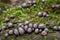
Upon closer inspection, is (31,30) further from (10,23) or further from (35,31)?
(10,23)

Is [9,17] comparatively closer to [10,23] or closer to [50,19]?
[10,23]

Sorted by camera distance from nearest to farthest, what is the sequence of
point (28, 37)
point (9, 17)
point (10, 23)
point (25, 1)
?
point (28, 37) → point (10, 23) → point (9, 17) → point (25, 1)

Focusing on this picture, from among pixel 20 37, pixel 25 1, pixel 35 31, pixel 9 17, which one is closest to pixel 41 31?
pixel 35 31

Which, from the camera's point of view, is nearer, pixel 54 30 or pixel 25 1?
pixel 54 30

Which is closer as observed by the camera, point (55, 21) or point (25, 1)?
point (55, 21)

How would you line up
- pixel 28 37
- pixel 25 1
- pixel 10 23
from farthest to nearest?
pixel 25 1 < pixel 10 23 < pixel 28 37

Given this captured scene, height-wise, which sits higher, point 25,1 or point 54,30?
point 25,1

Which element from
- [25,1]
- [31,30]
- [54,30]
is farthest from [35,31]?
[25,1]

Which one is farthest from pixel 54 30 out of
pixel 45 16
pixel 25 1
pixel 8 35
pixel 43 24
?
pixel 25 1

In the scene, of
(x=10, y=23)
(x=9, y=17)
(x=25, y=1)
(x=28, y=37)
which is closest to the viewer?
(x=28, y=37)
